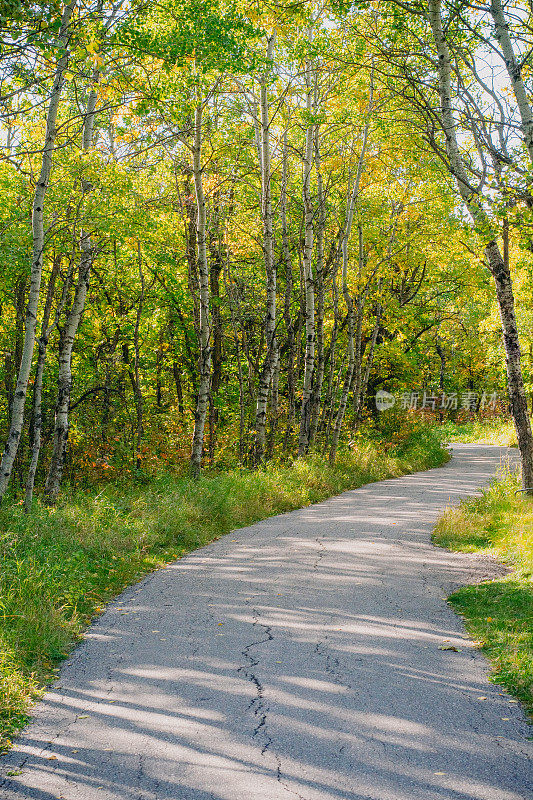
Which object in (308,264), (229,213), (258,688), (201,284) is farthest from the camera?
(229,213)

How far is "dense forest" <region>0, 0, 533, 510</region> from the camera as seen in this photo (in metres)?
9.50

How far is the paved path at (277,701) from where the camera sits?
339cm

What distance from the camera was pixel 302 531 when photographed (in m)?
10.7

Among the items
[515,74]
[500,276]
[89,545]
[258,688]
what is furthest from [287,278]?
[258,688]

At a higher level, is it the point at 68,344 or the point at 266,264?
the point at 266,264

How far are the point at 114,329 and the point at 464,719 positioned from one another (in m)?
19.1

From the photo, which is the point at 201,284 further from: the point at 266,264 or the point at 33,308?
the point at 33,308

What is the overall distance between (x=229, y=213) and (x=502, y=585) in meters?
15.2

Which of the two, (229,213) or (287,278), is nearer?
(287,278)

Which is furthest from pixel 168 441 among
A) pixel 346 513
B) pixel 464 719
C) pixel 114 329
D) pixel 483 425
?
pixel 483 425

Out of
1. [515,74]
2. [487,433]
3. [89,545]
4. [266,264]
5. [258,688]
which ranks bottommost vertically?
[258,688]

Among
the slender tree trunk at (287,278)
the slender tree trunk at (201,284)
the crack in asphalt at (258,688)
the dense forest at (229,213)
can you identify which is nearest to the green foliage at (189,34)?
the dense forest at (229,213)

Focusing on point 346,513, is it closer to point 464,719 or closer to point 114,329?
point 464,719

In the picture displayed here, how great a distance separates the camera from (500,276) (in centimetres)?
1055
